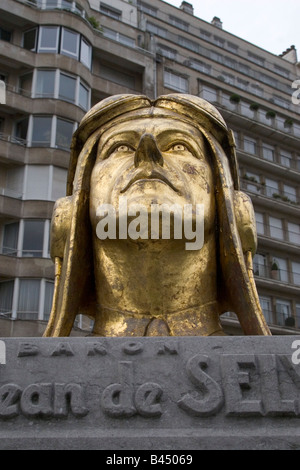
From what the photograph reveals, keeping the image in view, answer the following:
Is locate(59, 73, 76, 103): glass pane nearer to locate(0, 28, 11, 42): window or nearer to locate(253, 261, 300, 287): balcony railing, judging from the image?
locate(0, 28, 11, 42): window

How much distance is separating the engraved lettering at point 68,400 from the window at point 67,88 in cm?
2322

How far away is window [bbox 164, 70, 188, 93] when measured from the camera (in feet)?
105

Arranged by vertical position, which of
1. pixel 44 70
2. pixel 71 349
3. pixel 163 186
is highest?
pixel 44 70

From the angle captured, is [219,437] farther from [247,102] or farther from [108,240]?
[247,102]

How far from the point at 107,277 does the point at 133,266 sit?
0.21 meters

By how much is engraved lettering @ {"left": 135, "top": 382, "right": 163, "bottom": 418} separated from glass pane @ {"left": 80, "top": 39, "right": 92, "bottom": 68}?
82.6ft

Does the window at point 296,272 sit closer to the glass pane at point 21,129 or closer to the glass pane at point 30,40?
the glass pane at point 21,129

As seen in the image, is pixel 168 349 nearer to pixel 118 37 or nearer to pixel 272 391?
pixel 272 391

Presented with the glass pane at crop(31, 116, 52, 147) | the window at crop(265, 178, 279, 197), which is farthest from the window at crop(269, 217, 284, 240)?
the glass pane at crop(31, 116, 52, 147)

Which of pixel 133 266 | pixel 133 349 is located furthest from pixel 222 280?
pixel 133 349

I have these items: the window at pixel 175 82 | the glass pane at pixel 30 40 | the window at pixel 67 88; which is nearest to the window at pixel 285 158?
the window at pixel 175 82

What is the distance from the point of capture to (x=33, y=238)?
72.6 ft
